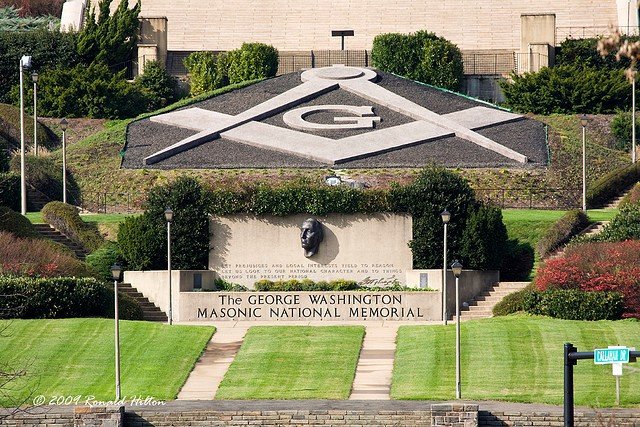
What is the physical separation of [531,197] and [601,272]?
52.5 ft

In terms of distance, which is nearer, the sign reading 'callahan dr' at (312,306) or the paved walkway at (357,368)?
the paved walkway at (357,368)

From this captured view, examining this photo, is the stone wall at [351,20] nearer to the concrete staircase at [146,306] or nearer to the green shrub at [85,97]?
the green shrub at [85,97]

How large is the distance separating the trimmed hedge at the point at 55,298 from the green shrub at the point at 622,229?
50.7ft

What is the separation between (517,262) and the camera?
60531mm

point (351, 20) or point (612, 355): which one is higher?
point (351, 20)

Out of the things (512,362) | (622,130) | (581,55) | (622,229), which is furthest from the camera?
(581,55)

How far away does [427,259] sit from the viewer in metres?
57.8

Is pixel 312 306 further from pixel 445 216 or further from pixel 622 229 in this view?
pixel 622 229

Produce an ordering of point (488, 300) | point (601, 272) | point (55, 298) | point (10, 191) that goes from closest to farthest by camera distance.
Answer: point (55, 298), point (601, 272), point (488, 300), point (10, 191)

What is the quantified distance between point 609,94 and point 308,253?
28737 mm

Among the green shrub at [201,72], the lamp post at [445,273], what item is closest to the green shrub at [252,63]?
the green shrub at [201,72]

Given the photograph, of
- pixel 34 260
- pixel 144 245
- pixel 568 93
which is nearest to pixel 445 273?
pixel 144 245

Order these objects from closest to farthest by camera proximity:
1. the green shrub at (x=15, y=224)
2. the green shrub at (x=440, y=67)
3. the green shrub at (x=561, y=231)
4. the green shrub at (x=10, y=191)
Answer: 1. the green shrub at (x=15, y=224)
2. the green shrub at (x=561, y=231)
3. the green shrub at (x=10, y=191)
4. the green shrub at (x=440, y=67)

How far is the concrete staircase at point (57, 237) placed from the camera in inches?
2403
